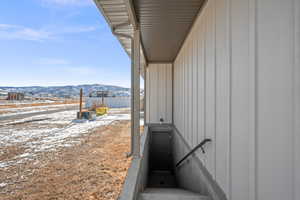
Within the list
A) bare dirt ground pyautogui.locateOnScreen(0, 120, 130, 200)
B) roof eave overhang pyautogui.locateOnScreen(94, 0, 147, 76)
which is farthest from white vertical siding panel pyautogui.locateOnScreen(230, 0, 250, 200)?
bare dirt ground pyautogui.locateOnScreen(0, 120, 130, 200)

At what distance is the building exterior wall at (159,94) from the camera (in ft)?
20.7

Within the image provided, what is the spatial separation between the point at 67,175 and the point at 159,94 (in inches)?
160

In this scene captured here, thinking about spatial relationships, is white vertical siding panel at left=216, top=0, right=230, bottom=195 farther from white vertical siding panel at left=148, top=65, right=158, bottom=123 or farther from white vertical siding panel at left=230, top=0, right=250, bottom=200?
white vertical siding panel at left=148, top=65, right=158, bottom=123

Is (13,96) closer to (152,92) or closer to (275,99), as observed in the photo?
(152,92)

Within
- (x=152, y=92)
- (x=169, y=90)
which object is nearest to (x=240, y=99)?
(x=169, y=90)

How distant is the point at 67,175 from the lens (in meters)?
3.31

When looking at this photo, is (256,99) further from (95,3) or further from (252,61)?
(95,3)

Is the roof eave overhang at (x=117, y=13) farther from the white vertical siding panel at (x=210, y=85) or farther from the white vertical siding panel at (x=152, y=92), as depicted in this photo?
the white vertical siding panel at (x=152, y=92)

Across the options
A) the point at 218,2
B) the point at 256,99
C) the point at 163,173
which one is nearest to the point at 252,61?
the point at 256,99

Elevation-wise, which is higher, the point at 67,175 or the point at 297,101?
the point at 297,101

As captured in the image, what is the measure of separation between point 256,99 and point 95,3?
225 centimetres

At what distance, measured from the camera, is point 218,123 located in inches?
73.0

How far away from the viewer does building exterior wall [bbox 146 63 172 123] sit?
6301 mm

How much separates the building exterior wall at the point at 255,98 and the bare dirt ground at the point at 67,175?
203 cm
